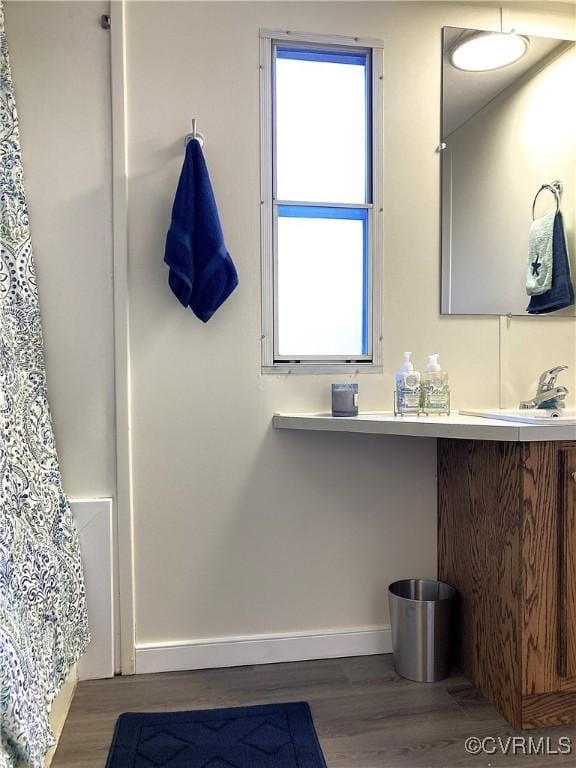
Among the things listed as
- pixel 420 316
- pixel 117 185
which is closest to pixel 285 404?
pixel 420 316

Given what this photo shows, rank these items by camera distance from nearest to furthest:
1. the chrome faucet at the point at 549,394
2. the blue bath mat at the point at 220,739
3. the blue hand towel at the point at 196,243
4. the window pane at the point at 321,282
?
the blue bath mat at the point at 220,739, the blue hand towel at the point at 196,243, the chrome faucet at the point at 549,394, the window pane at the point at 321,282

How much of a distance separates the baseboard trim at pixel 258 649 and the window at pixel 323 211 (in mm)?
889

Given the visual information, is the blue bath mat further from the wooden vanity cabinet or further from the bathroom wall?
the wooden vanity cabinet

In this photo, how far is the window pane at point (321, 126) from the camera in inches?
74.9

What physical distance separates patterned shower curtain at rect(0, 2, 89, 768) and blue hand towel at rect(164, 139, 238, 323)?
1.38ft

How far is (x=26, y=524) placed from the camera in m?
1.37

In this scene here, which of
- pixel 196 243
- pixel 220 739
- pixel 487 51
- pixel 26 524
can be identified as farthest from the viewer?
pixel 487 51

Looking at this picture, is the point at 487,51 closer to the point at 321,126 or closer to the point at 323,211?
the point at 321,126

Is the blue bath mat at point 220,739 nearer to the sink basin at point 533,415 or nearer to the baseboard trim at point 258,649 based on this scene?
the baseboard trim at point 258,649

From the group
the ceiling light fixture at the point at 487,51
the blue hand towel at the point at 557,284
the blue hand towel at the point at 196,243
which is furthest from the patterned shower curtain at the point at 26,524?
the blue hand towel at the point at 557,284

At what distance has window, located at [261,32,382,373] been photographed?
6.20 feet

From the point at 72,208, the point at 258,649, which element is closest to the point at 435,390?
the point at 258,649

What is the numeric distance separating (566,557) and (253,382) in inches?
40.6

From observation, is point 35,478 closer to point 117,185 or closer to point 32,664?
point 32,664
